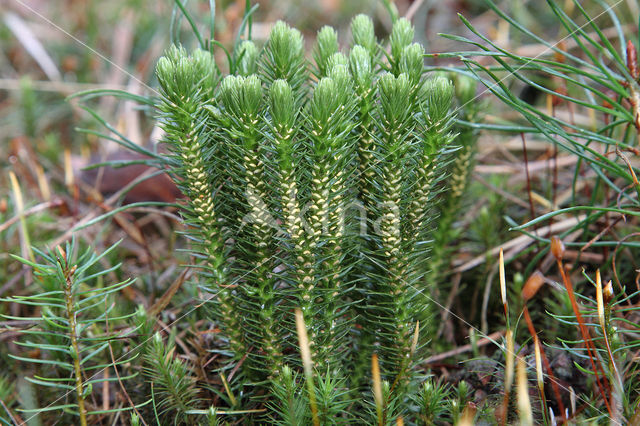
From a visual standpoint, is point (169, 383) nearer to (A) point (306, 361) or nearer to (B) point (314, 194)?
(A) point (306, 361)

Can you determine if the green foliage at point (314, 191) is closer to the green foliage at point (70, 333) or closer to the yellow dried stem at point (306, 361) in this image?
the yellow dried stem at point (306, 361)

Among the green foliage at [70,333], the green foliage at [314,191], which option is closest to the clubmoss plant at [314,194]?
the green foliage at [314,191]

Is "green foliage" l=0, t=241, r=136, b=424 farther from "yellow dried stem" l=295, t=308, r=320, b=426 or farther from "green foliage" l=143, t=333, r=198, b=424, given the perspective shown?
"yellow dried stem" l=295, t=308, r=320, b=426

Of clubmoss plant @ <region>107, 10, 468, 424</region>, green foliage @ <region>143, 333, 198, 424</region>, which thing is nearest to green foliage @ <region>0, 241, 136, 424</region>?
green foliage @ <region>143, 333, 198, 424</region>

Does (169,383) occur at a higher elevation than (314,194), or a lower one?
lower

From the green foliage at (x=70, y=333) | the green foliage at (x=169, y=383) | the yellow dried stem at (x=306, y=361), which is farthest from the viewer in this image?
the green foliage at (x=169, y=383)

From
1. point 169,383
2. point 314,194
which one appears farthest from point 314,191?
point 169,383

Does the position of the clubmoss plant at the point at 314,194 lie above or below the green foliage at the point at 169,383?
above

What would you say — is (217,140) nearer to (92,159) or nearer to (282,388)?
(282,388)
